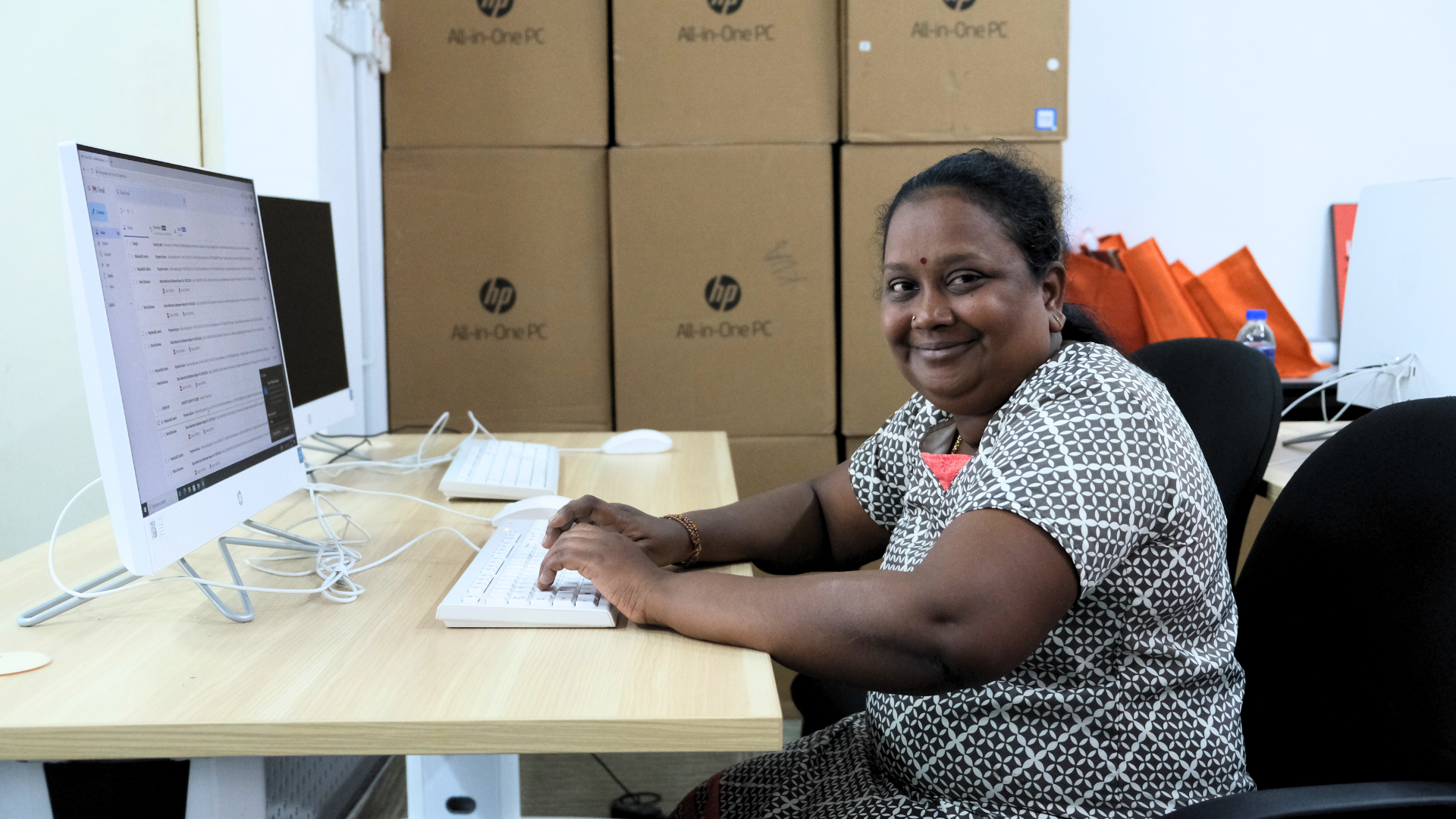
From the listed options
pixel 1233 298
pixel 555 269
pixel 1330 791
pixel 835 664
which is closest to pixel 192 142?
pixel 555 269

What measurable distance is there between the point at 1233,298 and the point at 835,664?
8.04 ft

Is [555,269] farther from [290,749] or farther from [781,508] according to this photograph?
[290,749]

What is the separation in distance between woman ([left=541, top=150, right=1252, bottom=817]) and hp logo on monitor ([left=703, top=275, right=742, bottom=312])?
1.18 metres

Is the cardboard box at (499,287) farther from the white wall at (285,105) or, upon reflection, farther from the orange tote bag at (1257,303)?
the orange tote bag at (1257,303)

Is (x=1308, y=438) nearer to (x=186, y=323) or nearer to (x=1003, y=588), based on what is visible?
(x=1003, y=588)

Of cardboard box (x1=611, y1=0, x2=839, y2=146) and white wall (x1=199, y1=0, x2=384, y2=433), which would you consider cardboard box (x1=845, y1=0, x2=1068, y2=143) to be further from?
white wall (x1=199, y1=0, x2=384, y2=433)

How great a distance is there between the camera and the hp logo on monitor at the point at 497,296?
2.27m

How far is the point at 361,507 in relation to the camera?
1.38m

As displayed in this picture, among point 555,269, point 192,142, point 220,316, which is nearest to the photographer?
point 220,316

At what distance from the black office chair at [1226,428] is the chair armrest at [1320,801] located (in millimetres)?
485

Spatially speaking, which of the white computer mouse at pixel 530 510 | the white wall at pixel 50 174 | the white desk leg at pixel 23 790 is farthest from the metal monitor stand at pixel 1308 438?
the white wall at pixel 50 174

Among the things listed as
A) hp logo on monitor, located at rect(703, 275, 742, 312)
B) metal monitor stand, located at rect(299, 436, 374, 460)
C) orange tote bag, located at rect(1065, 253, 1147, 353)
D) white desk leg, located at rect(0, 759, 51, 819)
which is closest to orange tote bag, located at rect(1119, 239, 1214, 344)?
orange tote bag, located at rect(1065, 253, 1147, 353)

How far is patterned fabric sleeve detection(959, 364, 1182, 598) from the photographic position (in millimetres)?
786

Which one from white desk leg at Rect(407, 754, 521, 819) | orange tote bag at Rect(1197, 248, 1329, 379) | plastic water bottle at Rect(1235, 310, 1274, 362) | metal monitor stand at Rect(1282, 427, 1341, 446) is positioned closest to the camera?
white desk leg at Rect(407, 754, 521, 819)
